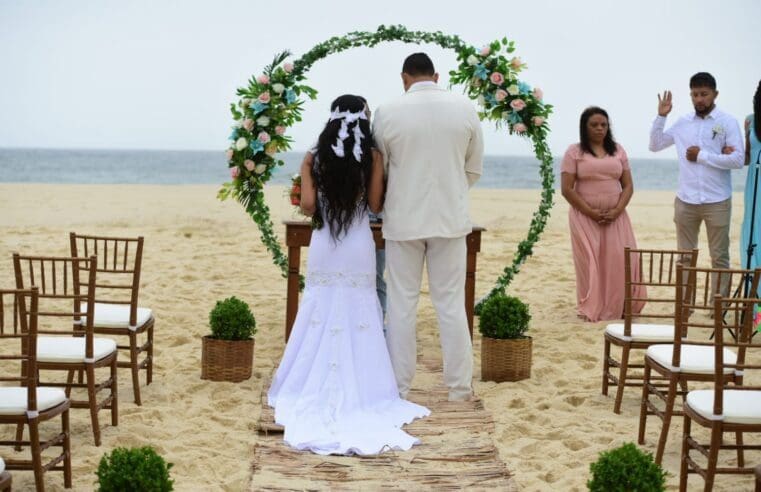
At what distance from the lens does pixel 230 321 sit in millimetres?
6602

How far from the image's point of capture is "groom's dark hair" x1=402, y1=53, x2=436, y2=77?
19.4 feet

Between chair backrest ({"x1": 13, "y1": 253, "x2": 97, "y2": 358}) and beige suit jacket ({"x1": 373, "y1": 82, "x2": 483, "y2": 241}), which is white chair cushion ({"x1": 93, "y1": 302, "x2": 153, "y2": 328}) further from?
beige suit jacket ({"x1": 373, "y1": 82, "x2": 483, "y2": 241})

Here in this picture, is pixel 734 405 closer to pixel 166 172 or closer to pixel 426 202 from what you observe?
pixel 426 202

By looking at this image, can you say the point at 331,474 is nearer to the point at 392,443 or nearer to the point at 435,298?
the point at 392,443

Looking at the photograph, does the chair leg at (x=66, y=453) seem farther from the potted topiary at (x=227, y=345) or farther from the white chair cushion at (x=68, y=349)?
the potted topiary at (x=227, y=345)

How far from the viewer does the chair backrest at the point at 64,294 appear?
5012 mm

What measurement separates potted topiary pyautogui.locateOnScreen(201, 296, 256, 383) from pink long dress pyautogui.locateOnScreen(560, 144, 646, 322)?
3641 millimetres

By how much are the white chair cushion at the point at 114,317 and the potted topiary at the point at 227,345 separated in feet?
1.61

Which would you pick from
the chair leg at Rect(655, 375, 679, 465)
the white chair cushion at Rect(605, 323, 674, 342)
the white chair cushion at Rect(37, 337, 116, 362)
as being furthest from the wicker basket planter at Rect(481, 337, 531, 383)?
the white chair cushion at Rect(37, 337, 116, 362)

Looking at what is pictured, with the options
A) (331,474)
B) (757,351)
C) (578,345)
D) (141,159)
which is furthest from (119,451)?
(141,159)

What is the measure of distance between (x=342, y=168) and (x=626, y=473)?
9.57 feet

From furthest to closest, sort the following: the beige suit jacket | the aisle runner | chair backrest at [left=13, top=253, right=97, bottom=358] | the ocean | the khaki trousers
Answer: the ocean → the khaki trousers → the beige suit jacket → chair backrest at [left=13, top=253, right=97, bottom=358] → the aisle runner

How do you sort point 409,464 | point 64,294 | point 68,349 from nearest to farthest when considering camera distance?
point 409,464 → point 68,349 → point 64,294

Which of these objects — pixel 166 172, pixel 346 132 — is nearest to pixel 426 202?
pixel 346 132
